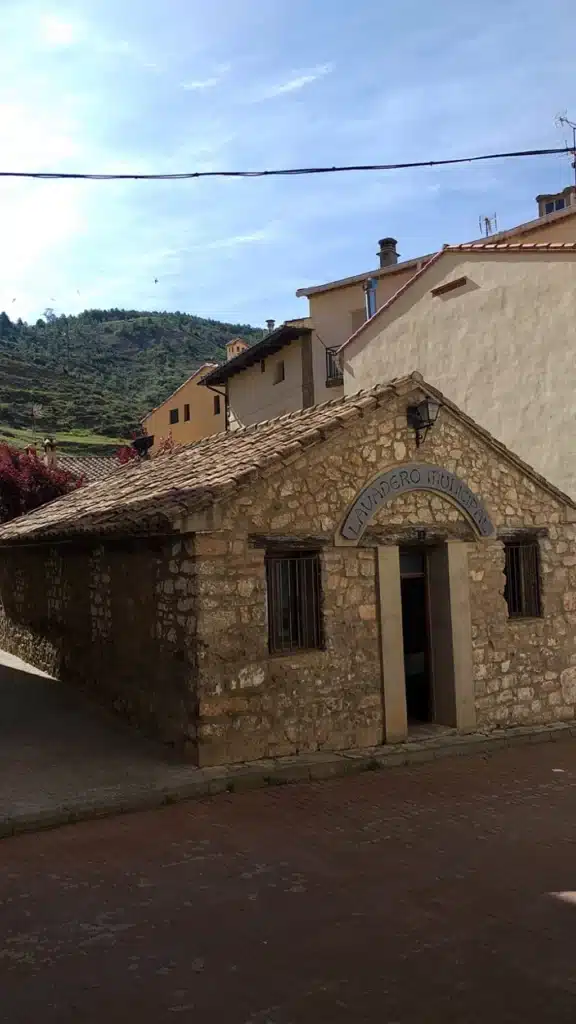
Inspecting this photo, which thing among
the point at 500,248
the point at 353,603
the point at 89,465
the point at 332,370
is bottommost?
the point at 353,603

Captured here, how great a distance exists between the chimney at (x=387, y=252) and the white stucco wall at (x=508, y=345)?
12.8 metres

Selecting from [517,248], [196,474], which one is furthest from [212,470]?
[517,248]

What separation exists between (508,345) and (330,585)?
804cm

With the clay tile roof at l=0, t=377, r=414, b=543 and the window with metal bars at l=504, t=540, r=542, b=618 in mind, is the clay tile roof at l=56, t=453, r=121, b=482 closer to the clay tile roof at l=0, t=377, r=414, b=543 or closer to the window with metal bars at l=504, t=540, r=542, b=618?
the clay tile roof at l=0, t=377, r=414, b=543

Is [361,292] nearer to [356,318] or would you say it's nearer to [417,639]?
[356,318]

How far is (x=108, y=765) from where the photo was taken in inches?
341

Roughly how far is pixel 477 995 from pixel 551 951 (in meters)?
0.71

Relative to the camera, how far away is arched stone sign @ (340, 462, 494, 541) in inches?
388

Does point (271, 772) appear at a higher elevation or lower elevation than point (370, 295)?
lower

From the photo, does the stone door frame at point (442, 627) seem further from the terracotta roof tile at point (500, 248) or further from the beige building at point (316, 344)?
the beige building at point (316, 344)

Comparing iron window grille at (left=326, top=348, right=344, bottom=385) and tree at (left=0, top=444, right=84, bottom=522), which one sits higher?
iron window grille at (left=326, top=348, right=344, bottom=385)

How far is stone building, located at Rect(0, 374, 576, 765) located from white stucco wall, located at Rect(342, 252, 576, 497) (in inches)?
127

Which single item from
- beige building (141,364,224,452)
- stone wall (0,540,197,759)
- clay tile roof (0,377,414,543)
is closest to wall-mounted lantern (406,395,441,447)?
clay tile roof (0,377,414,543)

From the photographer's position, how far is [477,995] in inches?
166
